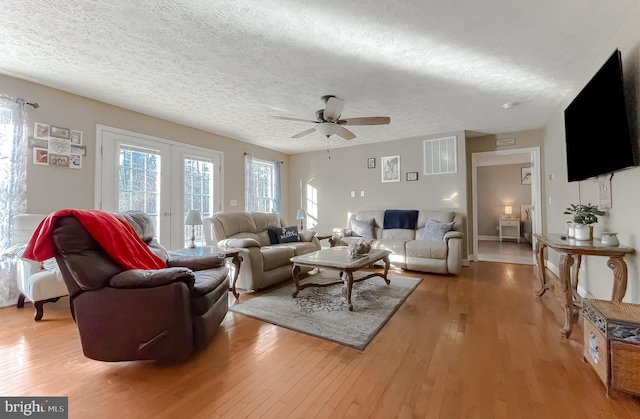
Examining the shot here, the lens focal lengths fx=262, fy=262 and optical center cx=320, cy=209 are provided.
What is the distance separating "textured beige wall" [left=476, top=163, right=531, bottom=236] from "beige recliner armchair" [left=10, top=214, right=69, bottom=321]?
29.2 feet

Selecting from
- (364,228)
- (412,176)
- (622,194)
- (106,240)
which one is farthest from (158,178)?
(622,194)

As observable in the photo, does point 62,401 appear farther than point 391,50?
No

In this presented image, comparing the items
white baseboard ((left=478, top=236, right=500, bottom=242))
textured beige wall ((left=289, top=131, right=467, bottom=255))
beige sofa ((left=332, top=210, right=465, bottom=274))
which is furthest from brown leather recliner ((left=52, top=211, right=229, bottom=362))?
white baseboard ((left=478, top=236, right=500, bottom=242))

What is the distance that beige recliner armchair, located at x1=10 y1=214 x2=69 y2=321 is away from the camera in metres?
2.40

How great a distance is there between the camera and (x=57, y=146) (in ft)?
10.0

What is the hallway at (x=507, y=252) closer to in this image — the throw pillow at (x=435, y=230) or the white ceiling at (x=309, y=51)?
the throw pillow at (x=435, y=230)

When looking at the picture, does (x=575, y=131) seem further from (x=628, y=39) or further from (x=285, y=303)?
(x=285, y=303)

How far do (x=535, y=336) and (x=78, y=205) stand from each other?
16.1ft

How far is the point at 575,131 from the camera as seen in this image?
8.63 ft

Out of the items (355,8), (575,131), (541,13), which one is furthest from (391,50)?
(575,131)

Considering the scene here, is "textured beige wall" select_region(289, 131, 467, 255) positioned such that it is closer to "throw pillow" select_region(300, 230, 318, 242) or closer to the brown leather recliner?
"throw pillow" select_region(300, 230, 318, 242)

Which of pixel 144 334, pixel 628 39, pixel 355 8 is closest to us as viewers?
pixel 144 334

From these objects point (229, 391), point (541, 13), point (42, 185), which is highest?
point (541, 13)

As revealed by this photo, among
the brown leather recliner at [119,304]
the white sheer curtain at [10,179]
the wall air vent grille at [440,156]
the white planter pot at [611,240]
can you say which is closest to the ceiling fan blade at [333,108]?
the brown leather recliner at [119,304]
